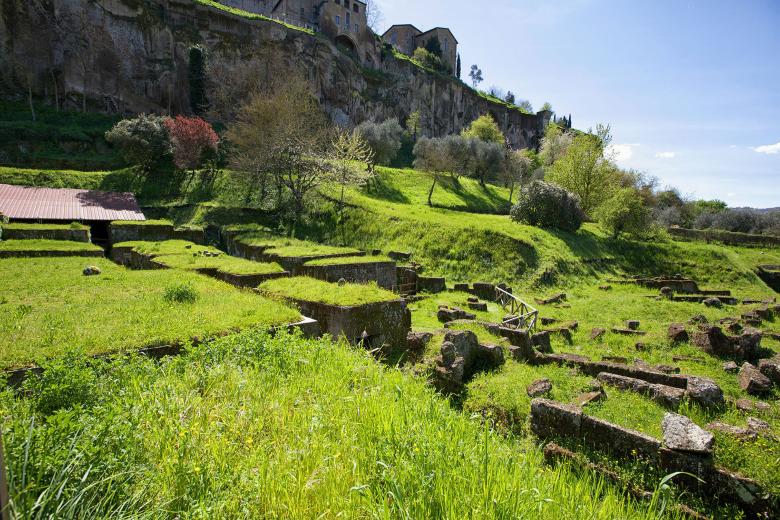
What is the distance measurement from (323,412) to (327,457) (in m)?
0.83

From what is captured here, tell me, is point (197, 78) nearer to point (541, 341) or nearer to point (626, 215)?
point (626, 215)

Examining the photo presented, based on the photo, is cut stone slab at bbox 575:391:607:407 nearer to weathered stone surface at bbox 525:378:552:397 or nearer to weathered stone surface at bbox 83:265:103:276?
weathered stone surface at bbox 525:378:552:397

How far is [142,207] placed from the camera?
27062 millimetres

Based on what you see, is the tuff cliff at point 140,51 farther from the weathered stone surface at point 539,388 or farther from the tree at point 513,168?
the weathered stone surface at point 539,388

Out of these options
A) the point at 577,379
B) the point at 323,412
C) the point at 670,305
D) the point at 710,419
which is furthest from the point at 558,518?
the point at 670,305

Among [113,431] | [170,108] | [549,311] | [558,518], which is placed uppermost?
[170,108]

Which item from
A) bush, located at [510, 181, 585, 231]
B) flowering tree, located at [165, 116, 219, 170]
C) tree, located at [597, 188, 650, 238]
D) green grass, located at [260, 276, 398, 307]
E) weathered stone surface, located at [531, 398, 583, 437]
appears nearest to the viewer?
weathered stone surface, located at [531, 398, 583, 437]

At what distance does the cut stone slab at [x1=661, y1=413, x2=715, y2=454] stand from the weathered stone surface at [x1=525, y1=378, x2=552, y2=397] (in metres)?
2.07

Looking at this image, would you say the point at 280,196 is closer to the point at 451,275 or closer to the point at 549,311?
the point at 451,275

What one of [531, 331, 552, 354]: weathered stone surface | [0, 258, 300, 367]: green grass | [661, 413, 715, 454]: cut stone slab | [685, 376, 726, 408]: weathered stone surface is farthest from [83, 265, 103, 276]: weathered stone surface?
[685, 376, 726, 408]: weathered stone surface

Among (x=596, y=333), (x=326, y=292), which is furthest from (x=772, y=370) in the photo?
(x=326, y=292)

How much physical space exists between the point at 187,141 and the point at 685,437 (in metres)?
34.8

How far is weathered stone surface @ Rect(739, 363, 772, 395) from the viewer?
7.40m

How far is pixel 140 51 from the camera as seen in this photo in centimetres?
4584
